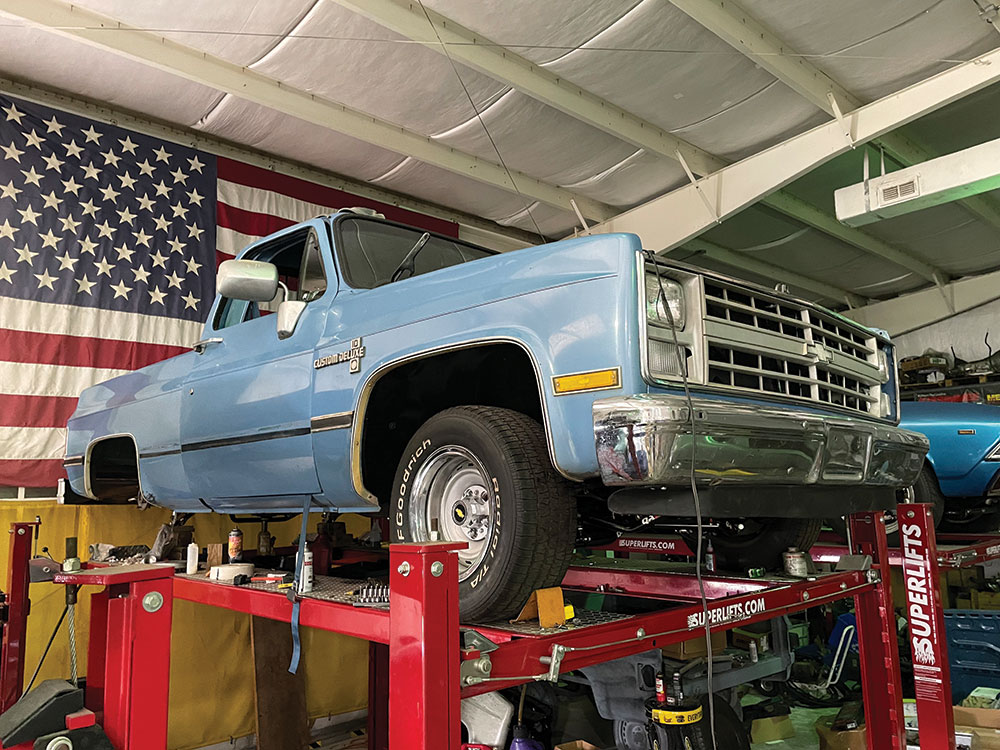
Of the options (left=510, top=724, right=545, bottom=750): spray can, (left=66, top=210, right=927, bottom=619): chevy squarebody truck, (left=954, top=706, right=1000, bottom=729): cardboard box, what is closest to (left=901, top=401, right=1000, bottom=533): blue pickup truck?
(left=954, top=706, right=1000, bottom=729): cardboard box

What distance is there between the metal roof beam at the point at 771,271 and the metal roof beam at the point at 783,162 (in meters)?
1.34

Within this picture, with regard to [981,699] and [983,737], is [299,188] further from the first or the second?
[981,699]

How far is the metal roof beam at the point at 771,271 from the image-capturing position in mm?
9375

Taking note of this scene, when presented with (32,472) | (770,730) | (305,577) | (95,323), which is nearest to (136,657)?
(305,577)

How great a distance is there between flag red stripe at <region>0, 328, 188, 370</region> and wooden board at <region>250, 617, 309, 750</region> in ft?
7.40

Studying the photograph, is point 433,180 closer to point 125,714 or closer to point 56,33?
point 56,33

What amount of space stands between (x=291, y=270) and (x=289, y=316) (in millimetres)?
802

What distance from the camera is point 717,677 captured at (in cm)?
347

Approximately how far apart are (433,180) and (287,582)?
557 centimetres

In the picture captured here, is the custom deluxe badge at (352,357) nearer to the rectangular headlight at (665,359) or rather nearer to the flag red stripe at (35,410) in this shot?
the rectangular headlight at (665,359)

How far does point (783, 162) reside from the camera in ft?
22.1

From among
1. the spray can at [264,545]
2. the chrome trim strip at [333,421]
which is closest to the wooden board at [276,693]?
the spray can at [264,545]

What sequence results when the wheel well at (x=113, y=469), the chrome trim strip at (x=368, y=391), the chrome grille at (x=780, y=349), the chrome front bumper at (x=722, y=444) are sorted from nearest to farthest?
the chrome front bumper at (x=722, y=444)
the chrome grille at (x=780, y=349)
the chrome trim strip at (x=368, y=391)
the wheel well at (x=113, y=469)

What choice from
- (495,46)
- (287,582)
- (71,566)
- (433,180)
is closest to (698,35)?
(495,46)
